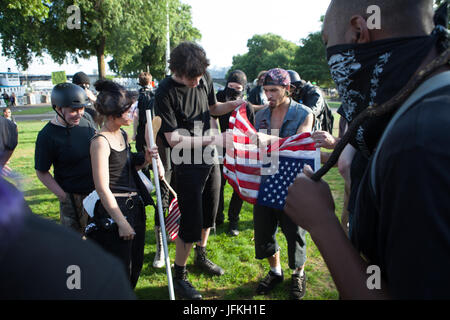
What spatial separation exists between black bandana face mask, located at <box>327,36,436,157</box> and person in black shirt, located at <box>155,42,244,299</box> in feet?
6.38

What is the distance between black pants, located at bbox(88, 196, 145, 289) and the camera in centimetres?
256

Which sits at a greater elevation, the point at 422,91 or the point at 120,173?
the point at 422,91

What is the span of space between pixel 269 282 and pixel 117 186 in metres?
2.09

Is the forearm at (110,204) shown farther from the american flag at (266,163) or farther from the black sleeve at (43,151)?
the american flag at (266,163)

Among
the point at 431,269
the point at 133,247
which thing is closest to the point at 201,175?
the point at 133,247

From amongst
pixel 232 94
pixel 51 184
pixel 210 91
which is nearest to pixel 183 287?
pixel 51 184

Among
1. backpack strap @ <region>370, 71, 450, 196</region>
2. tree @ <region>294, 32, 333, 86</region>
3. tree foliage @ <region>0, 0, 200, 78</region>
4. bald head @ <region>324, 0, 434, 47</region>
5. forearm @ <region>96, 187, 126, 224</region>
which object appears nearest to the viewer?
backpack strap @ <region>370, 71, 450, 196</region>

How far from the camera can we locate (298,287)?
3.44 metres

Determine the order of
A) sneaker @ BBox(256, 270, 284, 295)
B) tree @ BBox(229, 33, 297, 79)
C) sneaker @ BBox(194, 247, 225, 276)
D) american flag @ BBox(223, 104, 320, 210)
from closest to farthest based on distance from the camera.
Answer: american flag @ BBox(223, 104, 320, 210) < sneaker @ BBox(256, 270, 284, 295) < sneaker @ BBox(194, 247, 225, 276) < tree @ BBox(229, 33, 297, 79)

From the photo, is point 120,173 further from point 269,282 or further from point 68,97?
point 269,282

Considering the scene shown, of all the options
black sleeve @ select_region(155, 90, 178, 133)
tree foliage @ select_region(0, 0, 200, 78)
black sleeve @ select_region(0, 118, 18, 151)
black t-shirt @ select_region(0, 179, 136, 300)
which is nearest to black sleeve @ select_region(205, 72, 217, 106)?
black sleeve @ select_region(155, 90, 178, 133)

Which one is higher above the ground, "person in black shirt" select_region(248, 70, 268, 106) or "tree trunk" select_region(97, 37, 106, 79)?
"tree trunk" select_region(97, 37, 106, 79)

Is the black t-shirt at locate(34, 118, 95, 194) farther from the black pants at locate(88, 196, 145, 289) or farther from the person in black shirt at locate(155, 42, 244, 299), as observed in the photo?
the person in black shirt at locate(155, 42, 244, 299)
